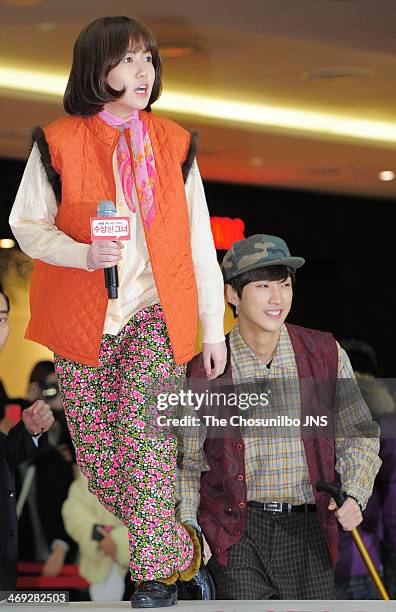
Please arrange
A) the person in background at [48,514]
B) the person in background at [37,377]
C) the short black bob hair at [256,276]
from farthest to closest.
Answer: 1. the person in background at [48,514]
2. the person in background at [37,377]
3. the short black bob hair at [256,276]

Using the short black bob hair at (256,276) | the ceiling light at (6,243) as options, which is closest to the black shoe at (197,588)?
the short black bob hair at (256,276)

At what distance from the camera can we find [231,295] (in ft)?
14.0

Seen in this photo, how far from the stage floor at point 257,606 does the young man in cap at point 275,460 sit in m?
0.12

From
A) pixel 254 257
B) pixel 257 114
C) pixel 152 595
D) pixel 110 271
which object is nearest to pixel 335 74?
pixel 257 114

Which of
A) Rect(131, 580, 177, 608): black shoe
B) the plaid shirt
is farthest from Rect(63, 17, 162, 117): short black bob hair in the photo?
Rect(131, 580, 177, 608): black shoe

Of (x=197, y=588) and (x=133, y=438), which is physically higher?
(x=133, y=438)

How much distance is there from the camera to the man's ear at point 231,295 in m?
4.25

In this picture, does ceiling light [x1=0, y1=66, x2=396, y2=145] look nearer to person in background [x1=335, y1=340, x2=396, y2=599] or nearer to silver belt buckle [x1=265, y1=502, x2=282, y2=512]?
person in background [x1=335, y1=340, x2=396, y2=599]

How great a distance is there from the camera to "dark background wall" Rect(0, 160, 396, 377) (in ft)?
15.8

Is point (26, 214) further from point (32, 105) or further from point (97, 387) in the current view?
point (32, 105)

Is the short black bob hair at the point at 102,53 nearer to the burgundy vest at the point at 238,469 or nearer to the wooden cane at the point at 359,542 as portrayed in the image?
the burgundy vest at the point at 238,469

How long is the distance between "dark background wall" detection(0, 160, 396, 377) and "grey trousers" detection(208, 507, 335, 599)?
Result: 3.05ft

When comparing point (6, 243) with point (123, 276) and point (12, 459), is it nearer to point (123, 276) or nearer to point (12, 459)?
point (12, 459)

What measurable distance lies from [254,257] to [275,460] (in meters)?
0.67
